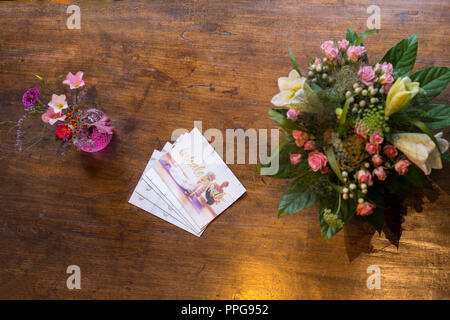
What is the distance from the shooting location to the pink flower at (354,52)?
3.09 ft

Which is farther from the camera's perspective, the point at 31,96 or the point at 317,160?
the point at 31,96

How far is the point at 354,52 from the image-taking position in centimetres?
94

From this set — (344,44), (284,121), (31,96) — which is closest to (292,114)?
(284,121)

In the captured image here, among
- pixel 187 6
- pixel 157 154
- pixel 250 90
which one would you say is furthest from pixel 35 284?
pixel 187 6

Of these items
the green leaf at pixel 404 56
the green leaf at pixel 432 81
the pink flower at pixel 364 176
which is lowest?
the pink flower at pixel 364 176

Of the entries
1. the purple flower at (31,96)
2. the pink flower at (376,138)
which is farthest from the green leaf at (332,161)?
the purple flower at (31,96)

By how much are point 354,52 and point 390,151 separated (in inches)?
11.4

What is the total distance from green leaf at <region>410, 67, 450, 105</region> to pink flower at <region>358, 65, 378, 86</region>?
6.5 inches

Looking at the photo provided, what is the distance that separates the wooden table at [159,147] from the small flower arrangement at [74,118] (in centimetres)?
5

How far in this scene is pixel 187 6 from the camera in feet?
4.41

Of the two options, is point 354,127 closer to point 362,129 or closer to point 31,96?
point 362,129

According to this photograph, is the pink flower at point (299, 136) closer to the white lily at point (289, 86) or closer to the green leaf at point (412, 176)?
the white lily at point (289, 86)

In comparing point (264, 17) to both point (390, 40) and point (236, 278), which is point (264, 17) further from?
point (236, 278)
